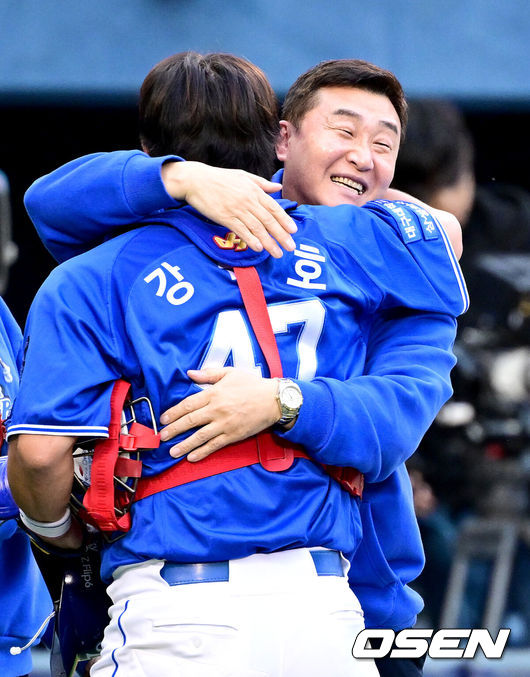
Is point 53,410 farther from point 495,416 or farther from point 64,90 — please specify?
point 495,416

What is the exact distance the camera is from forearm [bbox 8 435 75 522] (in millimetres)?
1794

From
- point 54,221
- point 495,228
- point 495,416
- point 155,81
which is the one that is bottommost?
point 495,416

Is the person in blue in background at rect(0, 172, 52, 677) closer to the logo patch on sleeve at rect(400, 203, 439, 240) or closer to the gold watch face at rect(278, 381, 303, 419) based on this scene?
the gold watch face at rect(278, 381, 303, 419)

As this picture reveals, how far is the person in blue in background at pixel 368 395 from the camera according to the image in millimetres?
1916

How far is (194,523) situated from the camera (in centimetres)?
179

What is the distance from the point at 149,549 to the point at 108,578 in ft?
0.55

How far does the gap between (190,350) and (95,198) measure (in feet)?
1.04

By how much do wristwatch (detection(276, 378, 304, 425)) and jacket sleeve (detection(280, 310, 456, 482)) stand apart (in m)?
0.01

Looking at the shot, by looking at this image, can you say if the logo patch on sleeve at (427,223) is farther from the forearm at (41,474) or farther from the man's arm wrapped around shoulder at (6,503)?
the man's arm wrapped around shoulder at (6,503)

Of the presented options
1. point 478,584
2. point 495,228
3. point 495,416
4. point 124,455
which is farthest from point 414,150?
point 124,455

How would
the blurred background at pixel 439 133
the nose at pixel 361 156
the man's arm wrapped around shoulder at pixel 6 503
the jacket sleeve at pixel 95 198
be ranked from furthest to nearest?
the blurred background at pixel 439 133 < the nose at pixel 361 156 < the man's arm wrapped around shoulder at pixel 6 503 < the jacket sleeve at pixel 95 198

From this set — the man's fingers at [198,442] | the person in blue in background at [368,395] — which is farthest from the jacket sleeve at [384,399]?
the man's fingers at [198,442]

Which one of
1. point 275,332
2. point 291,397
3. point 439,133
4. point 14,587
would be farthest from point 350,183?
point 439,133

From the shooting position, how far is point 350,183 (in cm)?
234
